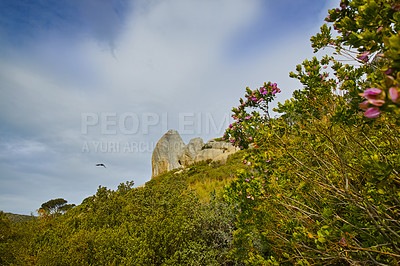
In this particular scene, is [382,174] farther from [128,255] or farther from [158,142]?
→ [158,142]

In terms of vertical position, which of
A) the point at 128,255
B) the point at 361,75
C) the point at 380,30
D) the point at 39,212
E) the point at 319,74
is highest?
the point at 319,74

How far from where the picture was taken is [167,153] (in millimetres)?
30609

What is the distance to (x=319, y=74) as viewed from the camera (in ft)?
9.53

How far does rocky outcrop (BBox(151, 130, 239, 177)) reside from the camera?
2836 centimetres

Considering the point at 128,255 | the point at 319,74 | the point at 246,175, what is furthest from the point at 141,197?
the point at 319,74

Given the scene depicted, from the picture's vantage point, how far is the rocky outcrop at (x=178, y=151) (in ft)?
93.0

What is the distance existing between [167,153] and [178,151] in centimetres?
199

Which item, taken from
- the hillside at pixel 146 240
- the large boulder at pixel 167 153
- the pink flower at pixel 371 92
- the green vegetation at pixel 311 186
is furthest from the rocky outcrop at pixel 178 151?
the pink flower at pixel 371 92

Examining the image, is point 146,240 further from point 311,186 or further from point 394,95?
point 394,95

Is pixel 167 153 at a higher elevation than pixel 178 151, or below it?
below

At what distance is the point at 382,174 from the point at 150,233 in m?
3.97

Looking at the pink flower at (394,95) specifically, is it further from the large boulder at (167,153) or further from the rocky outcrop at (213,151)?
the large boulder at (167,153)

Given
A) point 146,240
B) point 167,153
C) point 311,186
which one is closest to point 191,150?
point 167,153

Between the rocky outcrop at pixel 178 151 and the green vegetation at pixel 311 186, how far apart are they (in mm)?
22730
